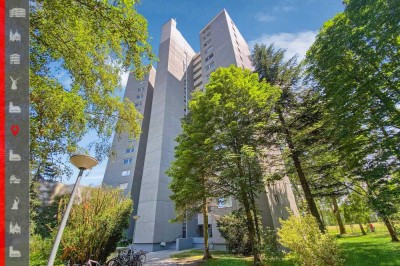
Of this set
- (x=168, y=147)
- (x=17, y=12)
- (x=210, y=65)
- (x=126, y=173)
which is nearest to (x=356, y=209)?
(x=168, y=147)

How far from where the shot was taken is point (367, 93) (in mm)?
11414

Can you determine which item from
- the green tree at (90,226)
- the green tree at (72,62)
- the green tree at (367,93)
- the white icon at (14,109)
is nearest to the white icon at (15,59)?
the white icon at (14,109)

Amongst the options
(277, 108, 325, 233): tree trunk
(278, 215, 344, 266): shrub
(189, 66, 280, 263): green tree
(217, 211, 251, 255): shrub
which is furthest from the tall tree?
(278, 215, 344, 266): shrub

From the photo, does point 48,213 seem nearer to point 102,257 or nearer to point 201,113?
point 102,257

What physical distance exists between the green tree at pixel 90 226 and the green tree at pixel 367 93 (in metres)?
12.7

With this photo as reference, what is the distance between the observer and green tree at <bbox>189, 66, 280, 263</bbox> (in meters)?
12.1

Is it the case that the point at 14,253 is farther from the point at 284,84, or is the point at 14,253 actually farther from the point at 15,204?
the point at 284,84

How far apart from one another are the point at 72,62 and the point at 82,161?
2846mm

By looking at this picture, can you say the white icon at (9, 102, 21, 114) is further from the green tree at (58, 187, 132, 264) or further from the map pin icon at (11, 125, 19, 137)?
the green tree at (58, 187, 132, 264)

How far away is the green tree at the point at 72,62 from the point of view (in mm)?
4691

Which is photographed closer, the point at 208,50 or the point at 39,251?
the point at 39,251

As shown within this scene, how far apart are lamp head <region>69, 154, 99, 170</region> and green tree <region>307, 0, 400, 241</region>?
1244 cm

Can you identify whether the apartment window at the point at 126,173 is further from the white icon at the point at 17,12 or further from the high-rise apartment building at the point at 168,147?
the white icon at the point at 17,12

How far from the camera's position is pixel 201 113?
13805 millimetres
